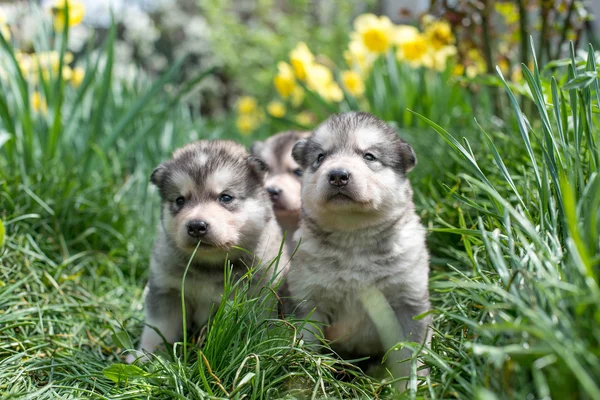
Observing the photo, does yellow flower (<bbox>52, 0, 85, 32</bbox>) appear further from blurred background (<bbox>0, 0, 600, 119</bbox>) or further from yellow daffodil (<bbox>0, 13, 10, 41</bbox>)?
blurred background (<bbox>0, 0, 600, 119</bbox>)

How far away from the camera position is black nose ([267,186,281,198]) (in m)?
3.85

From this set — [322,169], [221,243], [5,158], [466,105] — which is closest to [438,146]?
[466,105]

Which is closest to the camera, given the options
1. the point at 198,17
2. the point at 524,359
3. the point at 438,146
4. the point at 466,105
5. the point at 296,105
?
the point at 524,359

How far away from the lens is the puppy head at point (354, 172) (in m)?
2.93

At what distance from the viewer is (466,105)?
609cm

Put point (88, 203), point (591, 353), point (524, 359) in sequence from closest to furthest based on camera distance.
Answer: point (591, 353), point (524, 359), point (88, 203)

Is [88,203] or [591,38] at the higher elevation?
[591,38]

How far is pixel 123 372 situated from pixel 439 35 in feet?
14.6

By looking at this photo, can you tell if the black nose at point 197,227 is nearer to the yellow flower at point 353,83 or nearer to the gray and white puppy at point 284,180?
the gray and white puppy at point 284,180

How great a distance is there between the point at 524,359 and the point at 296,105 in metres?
7.84

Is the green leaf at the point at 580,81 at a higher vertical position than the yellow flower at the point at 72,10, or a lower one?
higher

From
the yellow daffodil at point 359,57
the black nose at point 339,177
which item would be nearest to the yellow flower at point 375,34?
the yellow daffodil at point 359,57

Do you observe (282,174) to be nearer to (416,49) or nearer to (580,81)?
(580,81)

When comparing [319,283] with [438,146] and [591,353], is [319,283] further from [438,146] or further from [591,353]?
[438,146]
